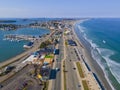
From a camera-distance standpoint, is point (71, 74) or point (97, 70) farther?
point (97, 70)

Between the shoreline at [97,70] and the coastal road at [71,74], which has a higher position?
the coastal road at [71,74]

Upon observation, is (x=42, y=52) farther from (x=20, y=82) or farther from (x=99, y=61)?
(x=20, y=82)

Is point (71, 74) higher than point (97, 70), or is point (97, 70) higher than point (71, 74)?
point (71, 74)

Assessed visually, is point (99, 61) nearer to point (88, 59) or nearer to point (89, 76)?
point (88, 59)

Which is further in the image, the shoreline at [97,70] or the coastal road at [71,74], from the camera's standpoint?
the shoreline at [97,70]

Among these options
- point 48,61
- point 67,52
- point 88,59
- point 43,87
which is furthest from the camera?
point 67,52

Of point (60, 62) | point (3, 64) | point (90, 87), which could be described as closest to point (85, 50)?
point (60, 62)

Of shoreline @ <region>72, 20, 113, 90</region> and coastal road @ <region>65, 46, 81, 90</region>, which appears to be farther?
shoreline @ <region>72, 20, 113, 90</region>

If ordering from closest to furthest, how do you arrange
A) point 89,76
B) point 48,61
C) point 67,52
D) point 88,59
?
point 89,76 < point 48,61 < point 88,59 < point 67,52

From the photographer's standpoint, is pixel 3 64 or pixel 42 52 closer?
pixel 3 64

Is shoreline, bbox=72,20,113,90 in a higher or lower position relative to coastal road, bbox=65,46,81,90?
lower
